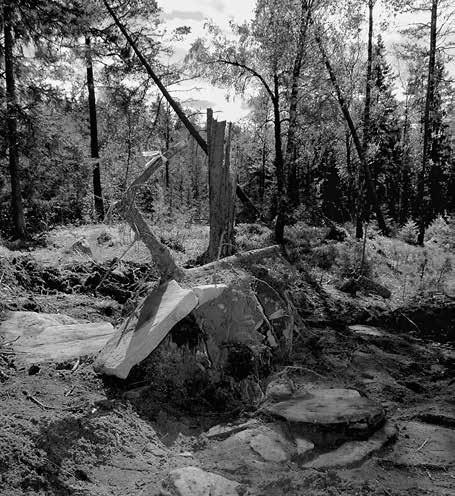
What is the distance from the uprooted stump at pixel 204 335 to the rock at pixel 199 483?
119 cm

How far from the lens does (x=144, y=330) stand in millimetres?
4516

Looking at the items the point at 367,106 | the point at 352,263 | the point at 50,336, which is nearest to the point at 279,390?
the point at 50,336

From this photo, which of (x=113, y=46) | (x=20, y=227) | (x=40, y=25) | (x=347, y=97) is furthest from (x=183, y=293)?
(x=347, y=97)

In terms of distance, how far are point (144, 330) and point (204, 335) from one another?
650 millimetres

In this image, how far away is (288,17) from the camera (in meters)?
13.1

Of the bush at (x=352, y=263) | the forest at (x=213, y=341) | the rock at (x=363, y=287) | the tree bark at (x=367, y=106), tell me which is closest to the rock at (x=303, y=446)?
the forest at (x=213, y=341)

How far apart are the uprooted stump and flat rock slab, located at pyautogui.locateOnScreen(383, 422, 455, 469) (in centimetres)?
133

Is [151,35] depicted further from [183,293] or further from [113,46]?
[183,293]

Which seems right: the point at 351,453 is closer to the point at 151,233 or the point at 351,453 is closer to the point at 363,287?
the point at 151,233

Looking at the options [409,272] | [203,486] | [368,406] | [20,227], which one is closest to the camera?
[203,486]

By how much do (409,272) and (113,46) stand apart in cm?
1105

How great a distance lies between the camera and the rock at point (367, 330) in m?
7.49

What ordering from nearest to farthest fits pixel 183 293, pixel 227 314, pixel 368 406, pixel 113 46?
pixel 368 406 → pixel 183 293 → pixel 227 314 → pixel 113 46

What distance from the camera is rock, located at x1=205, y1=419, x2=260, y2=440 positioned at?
3982 millimetres
